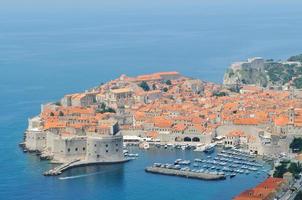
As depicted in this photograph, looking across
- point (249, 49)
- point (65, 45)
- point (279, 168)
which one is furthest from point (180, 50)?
point (279, 168)

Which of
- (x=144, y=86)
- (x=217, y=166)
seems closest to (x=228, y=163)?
(x=217, y=166)

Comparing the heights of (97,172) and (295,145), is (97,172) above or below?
below

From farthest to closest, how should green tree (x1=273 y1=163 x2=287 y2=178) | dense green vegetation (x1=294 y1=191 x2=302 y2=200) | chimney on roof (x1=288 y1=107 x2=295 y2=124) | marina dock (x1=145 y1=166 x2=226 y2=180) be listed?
1. chimney on roof (x1=288 y1=107 x2=295 y2=124)
2. marina dock (x1=145 y1=166 x2=226 y2=180)
3. green tree (x1=273 y1=163 x2=287 y2=178)
4. dense green vegetation (x1=294 y1=191 x2=302 y2=200)

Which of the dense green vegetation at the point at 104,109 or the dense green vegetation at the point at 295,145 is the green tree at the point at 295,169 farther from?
the dense green vegetation at the point at 104,109

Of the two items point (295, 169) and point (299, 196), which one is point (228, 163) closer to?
point (295, 169)

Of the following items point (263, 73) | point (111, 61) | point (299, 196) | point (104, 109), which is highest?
point (111, 61)

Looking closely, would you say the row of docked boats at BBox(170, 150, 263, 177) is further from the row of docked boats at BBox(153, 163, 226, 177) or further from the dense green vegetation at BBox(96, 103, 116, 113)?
the dense green vegetation at BBox(96, 103, 116, 113)

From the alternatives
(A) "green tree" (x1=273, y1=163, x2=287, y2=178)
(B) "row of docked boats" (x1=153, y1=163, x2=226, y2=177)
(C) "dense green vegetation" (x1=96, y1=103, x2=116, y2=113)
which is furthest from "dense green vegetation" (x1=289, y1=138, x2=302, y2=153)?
(C) "dense green vegetation" (x1=96, y1=103, x2=116, y2=113)
